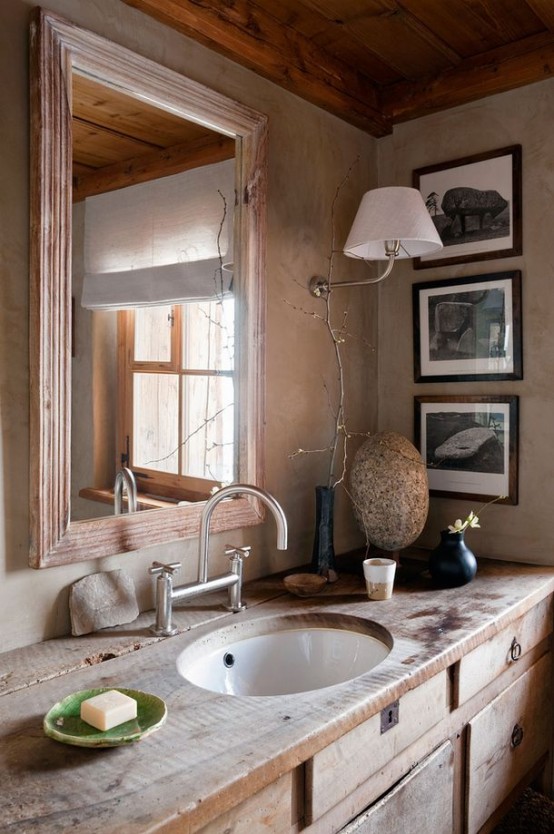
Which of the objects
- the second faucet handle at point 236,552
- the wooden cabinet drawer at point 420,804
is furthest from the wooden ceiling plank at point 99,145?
the wooden cabinet drawer at point 420,804

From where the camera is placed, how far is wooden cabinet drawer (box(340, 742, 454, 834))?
1.21 metres

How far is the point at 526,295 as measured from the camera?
2020 mm

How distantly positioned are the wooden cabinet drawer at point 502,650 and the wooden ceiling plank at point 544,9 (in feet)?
5.05

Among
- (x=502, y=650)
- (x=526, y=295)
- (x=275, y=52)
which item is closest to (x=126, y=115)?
(x=275, y=52)

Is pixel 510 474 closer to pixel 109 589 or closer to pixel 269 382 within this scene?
pixel 269 382

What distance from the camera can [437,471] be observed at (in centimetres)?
220

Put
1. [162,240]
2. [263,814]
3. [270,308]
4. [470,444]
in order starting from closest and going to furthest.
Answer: [263,814], [162,240], [270,308], [470,444]

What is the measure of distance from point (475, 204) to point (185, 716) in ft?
5.55

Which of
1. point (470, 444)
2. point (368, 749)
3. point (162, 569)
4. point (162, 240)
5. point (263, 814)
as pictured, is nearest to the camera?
point (263, 814)

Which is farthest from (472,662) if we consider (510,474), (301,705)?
(510,474)

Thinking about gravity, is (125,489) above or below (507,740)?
above

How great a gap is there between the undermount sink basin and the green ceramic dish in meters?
0.33

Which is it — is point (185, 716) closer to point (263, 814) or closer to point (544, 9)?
point (263, 814)

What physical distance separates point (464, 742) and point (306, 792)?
1.95ft
